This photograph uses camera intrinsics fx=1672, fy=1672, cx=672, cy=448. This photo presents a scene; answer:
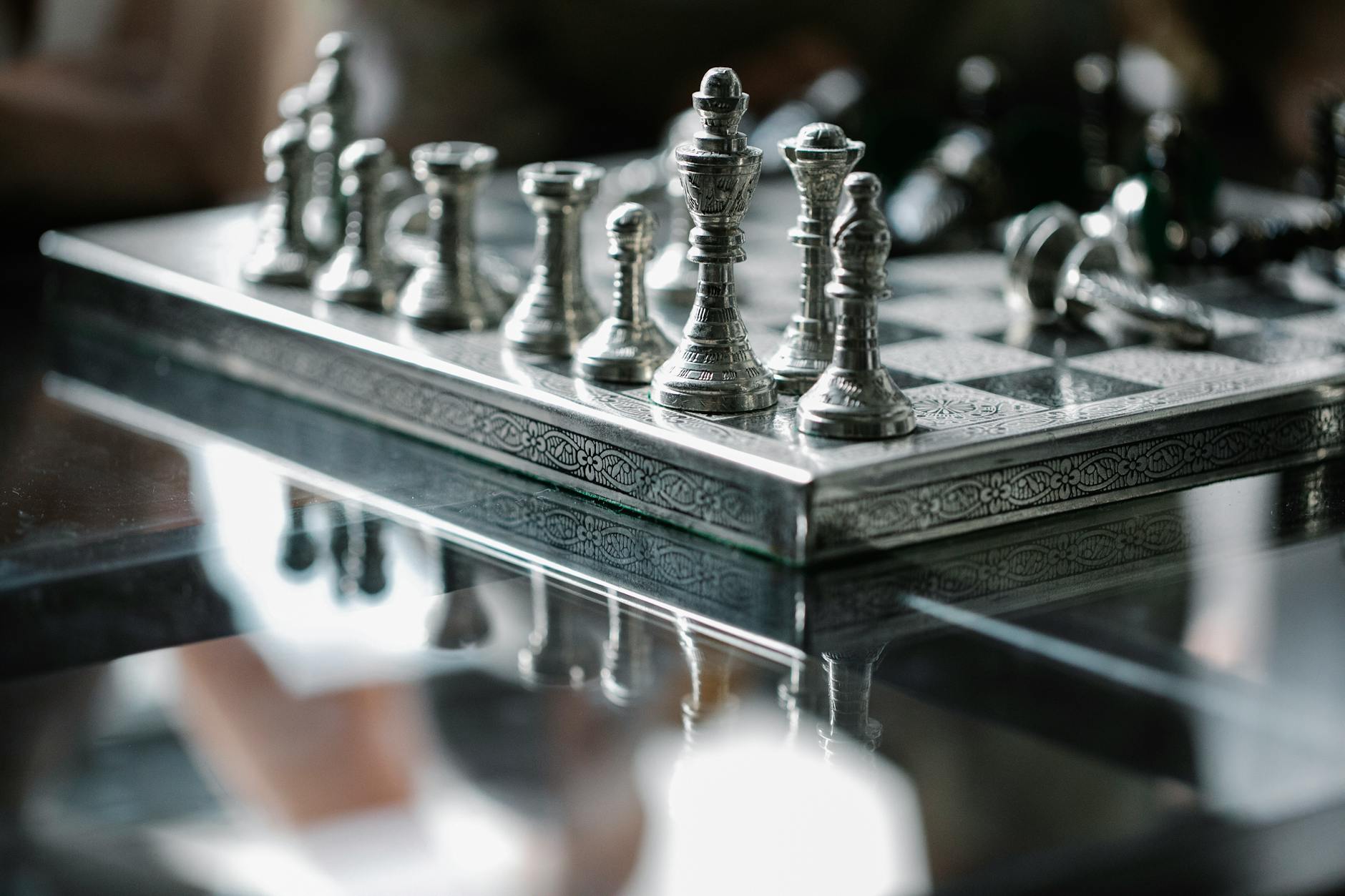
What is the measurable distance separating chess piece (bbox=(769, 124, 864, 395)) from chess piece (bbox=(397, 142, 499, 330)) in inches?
17.0

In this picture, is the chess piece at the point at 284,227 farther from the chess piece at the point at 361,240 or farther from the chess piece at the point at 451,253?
the chess piece at the point at 451,253

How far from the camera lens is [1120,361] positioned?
188 cm

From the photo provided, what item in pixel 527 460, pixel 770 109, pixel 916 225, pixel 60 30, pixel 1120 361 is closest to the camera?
pixel 527 460

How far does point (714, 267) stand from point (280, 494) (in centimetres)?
51

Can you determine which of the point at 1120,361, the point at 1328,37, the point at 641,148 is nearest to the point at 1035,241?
the point at 1120,361

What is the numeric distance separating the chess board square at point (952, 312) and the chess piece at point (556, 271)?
0.44 metres

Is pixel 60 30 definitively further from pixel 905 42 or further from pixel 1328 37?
pixel 1328 37

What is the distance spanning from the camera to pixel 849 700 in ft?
3.97

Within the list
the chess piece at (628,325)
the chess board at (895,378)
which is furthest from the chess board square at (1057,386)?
the chess piece at (628,325)

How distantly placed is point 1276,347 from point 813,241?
62 cm

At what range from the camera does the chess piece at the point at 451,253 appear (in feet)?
6.59

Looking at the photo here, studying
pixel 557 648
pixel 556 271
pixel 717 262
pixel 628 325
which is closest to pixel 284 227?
pixel 556 271

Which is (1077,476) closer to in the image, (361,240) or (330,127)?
(361,240)

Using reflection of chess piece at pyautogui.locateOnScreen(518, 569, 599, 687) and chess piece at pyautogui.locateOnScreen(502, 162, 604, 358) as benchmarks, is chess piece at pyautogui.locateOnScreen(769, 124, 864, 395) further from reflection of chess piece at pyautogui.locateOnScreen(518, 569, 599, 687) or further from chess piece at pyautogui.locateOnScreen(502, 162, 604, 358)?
reflection of chess piece at pyautogui.locateOnScreen(518, 569, 599, 687)
